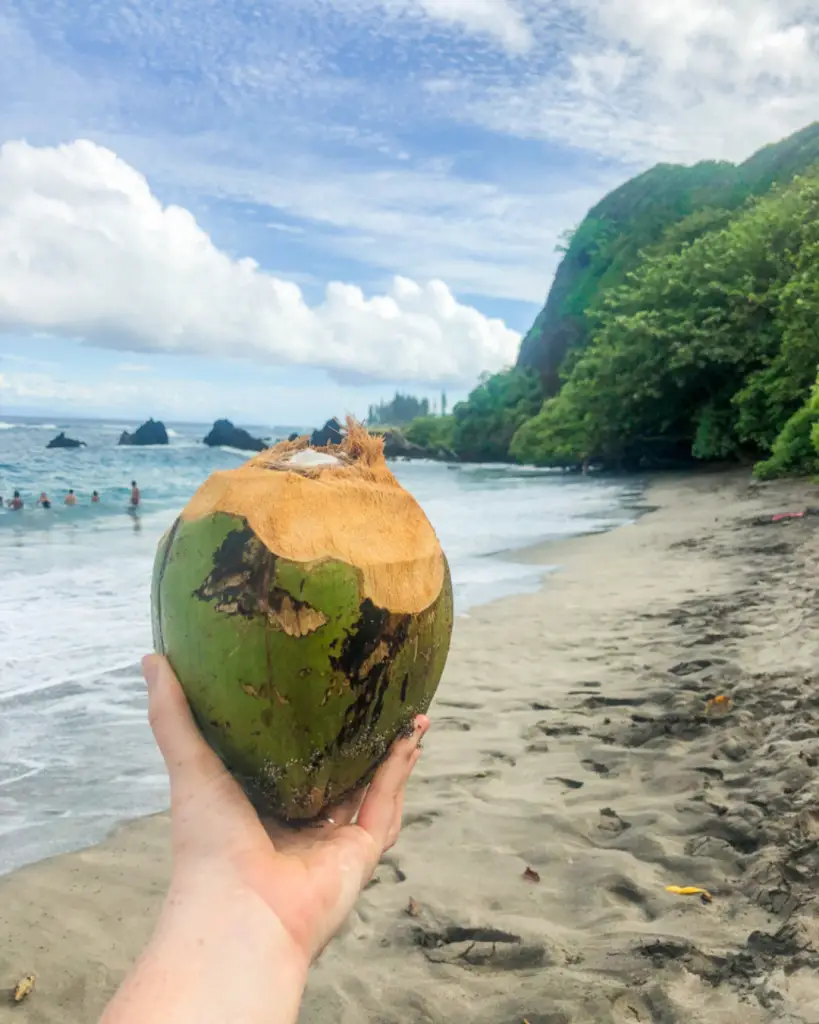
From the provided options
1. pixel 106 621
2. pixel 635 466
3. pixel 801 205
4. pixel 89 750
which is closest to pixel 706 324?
pixel 801 205

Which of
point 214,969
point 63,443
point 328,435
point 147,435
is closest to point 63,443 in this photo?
point 63,443

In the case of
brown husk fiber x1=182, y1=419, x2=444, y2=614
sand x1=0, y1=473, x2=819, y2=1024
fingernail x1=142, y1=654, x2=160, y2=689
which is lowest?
sand x1=0, y1=473, x2=819, y2=1024

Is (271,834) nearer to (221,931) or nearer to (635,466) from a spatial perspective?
(221,931)

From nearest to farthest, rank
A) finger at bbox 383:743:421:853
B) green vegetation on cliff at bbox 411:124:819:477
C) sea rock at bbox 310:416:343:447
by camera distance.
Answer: finger at bbox 383:743:421:853 → sea rock at bbox 310:416:343:447 → green vegetation on cliff at bbox 411:124:819:477

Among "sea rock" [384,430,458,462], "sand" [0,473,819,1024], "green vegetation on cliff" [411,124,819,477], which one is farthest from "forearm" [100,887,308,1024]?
"sea rock" [384,430,458,462]

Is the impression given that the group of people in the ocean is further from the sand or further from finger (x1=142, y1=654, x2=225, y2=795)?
finger (x1=142, y1=654, x2=225, y2=795)

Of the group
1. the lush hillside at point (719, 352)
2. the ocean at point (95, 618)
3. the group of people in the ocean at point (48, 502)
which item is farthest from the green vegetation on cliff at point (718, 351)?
the group of people in the ocean at point (48, 502)
